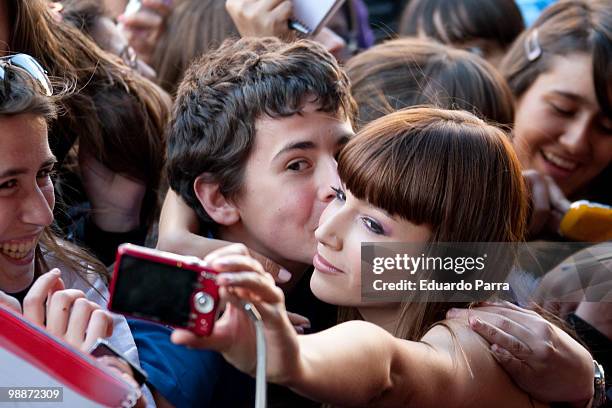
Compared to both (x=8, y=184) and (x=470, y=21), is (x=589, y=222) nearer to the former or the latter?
(x=470, y=21)

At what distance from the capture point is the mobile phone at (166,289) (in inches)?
49.1

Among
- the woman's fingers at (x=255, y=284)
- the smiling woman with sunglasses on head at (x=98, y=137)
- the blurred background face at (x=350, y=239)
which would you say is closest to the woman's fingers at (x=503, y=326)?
the blurred background face at (x=350, y=239)

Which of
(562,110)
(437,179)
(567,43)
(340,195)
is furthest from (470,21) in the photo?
(437,179)

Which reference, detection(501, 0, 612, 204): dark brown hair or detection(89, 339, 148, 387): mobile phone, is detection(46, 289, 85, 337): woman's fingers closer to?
detection(89, 339, 148, 387): mobile phone

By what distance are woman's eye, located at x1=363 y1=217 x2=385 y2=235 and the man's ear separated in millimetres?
511

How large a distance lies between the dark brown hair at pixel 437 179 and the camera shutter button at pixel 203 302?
2.07 ft

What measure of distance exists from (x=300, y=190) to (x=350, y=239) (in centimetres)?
35

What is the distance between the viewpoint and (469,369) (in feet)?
5.57

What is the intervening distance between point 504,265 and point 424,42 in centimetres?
121

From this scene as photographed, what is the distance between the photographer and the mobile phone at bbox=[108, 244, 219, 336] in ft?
4.09

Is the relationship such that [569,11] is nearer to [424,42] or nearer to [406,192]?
[424,42]

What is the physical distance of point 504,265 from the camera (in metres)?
1.91

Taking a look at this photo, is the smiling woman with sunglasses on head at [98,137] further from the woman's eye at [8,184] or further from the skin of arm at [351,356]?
the skin of arm at [351,356]

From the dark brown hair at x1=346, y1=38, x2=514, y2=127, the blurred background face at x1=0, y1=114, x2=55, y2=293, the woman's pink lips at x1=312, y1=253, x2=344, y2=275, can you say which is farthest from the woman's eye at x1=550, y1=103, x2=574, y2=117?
the blurred background face at x1=0, y1=114, x2=55, y2=293
